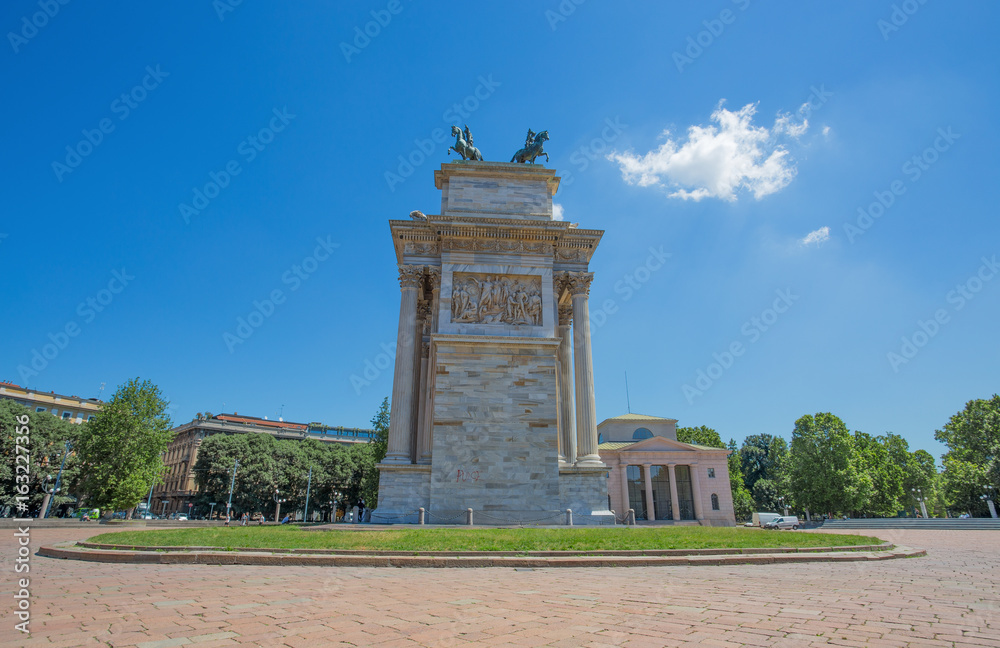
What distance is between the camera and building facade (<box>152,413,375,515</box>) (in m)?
90.9

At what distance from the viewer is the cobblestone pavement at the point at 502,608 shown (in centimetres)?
464

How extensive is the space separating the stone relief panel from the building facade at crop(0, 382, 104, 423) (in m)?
71.1

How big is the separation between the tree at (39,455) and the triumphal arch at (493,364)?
131 feet

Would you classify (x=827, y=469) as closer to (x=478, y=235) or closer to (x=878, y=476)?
(x=878, y=476)

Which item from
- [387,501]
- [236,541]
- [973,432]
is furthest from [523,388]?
[973,432]

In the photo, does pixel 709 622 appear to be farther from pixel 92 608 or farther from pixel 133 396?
pixel 133 396

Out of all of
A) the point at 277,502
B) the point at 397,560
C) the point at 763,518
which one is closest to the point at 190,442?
the point at 277,502

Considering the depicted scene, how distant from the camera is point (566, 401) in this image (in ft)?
93.4

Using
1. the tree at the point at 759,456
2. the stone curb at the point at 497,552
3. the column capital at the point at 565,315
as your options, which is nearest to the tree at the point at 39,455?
the column capital at the point at 565,315

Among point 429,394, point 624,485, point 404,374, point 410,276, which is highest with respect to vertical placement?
point 410,276

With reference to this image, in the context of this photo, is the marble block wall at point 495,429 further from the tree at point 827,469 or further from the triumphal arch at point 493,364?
the tree at point 827,469

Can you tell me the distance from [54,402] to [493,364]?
8309 cm

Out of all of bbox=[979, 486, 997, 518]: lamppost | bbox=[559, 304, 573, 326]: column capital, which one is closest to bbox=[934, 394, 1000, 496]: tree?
bbox=[979, 486, 997, 518]: lamppost

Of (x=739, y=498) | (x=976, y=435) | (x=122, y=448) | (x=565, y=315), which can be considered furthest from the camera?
(x=739, y=498)
